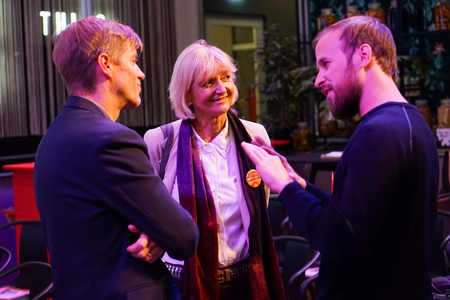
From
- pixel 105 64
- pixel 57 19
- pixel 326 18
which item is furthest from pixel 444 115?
pixel 105 64

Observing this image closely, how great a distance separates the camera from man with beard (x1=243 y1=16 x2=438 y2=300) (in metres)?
1.18

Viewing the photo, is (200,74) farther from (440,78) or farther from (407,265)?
(440,78)

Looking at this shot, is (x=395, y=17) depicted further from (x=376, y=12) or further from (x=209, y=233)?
(x=209, y=233)

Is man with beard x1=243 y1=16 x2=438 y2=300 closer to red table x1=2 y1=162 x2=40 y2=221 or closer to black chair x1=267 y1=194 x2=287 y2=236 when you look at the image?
black chair x1=267 y1=194 x2=287 y2=236

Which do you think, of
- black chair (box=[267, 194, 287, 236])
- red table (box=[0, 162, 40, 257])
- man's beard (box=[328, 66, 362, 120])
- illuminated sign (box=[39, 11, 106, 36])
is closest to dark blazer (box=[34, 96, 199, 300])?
man's beard (box=[328, 66, 362, 120])

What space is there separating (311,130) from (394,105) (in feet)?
14.1

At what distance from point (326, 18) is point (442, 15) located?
112 centimetres

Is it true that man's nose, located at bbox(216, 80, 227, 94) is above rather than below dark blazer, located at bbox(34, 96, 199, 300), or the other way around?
above

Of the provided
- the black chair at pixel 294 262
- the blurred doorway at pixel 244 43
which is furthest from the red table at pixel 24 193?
the blurred doorway at pixel 244 43

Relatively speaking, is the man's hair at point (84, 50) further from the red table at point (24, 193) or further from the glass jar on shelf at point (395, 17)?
the glass jar on shelf at point (395, 17)

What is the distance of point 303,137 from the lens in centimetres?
545

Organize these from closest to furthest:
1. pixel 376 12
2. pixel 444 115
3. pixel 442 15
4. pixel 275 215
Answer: pixel 275 215 < pixel 444 115 < pixel 442 15 < pixel 376 12

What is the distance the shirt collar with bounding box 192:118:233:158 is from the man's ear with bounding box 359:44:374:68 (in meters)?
0.88

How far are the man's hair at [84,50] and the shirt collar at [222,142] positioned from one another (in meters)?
0.77
